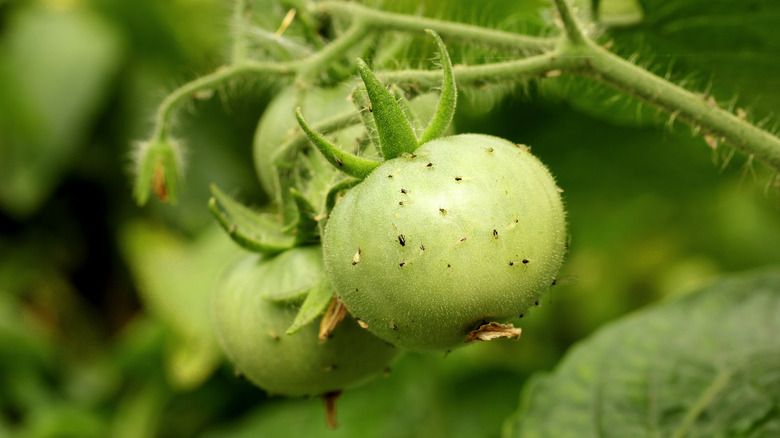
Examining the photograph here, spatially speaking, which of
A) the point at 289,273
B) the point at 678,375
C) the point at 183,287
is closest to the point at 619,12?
the point at 678,375

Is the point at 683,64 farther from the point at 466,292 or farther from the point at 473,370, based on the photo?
the point at 473,370

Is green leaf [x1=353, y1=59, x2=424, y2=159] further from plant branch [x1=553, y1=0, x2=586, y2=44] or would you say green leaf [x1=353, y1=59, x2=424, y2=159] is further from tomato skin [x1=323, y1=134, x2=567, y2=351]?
plant branch [x1=553, y1=0, x2=586, y2=44]

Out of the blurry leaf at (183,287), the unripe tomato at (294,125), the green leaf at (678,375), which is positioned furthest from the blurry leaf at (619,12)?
the blurry leaf at (183,287)

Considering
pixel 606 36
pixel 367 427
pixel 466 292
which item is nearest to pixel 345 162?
pixel 466 292

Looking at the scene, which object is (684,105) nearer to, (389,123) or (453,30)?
(453,30)

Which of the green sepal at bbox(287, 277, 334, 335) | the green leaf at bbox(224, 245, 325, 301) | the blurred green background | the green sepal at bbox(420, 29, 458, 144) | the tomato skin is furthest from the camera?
the blurred green background

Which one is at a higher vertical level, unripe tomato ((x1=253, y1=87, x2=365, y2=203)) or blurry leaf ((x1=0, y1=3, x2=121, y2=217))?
unripe tomato ((x1=253, y1=87, x2=365, y2=203))

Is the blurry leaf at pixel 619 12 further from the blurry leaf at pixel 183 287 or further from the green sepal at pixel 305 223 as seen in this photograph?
the blurry leaf at pixel 183 287

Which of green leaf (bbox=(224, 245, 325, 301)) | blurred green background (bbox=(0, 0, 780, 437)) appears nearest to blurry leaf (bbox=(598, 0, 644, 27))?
blurred green background (bbox=(0, 0, 780, 437))
